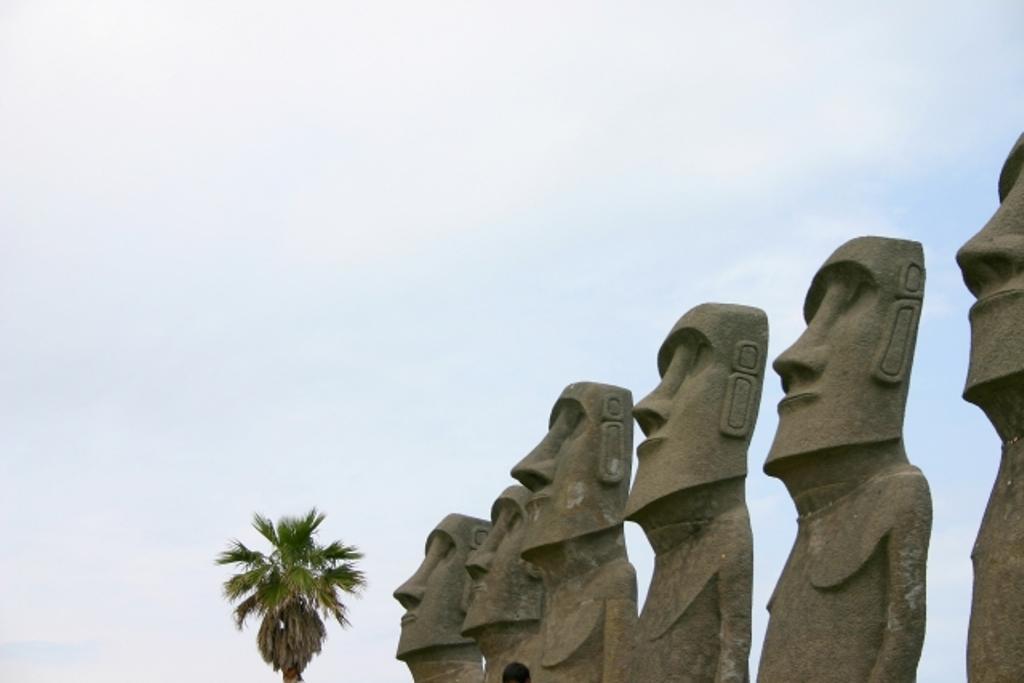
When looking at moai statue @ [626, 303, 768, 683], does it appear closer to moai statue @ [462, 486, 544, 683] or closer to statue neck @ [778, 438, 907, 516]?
statue neck @ [778, 438, 907, 516]

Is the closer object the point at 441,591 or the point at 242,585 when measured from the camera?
the point at 441,591

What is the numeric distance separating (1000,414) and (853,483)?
1.53 metres

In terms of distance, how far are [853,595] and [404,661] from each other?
26.2ft

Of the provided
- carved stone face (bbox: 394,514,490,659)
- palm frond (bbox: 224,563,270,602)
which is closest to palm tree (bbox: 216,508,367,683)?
palm frond (bbox: 224,563,270,602)

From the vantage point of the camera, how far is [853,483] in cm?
1066

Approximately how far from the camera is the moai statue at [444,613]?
17.1 meters

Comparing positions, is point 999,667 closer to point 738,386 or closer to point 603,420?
point 738,386

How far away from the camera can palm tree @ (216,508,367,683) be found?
26.2 m

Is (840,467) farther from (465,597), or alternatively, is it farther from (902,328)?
(465,597)

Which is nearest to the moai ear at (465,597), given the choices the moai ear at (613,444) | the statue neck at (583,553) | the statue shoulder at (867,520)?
the statue neck at (583,553)

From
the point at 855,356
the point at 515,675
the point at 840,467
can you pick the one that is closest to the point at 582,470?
the point at 840,467

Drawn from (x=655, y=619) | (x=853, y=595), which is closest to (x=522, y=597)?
(x=655, y=619)

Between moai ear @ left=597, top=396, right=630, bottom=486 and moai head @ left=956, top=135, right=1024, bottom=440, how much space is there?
4539 mm

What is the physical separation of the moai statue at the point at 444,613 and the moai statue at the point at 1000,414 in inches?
329
